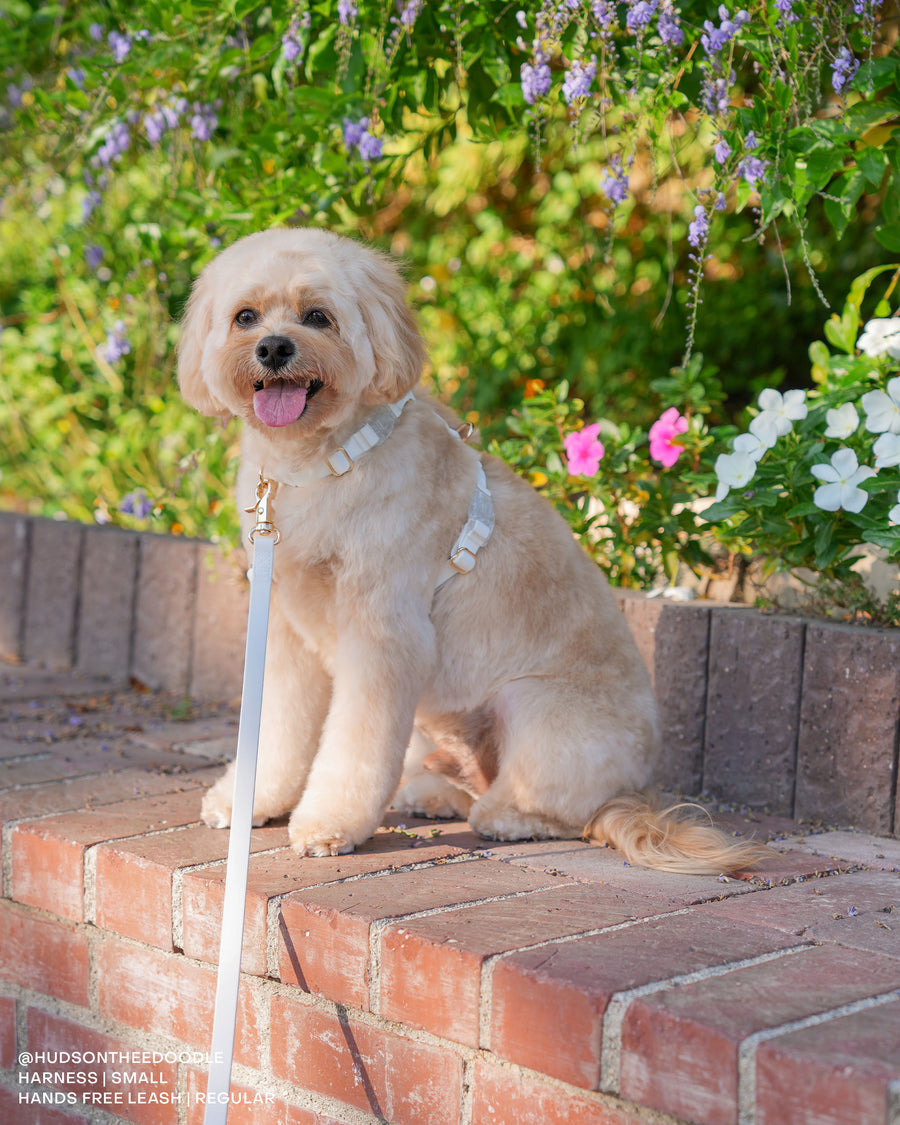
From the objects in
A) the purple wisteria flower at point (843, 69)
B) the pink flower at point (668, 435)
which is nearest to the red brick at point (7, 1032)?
the pink flower at point (668, 435)

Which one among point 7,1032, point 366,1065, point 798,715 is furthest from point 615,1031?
point 7,1032

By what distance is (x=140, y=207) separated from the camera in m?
6.03

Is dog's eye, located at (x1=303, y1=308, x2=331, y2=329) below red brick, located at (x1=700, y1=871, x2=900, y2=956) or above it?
above

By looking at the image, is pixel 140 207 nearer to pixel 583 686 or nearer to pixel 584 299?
pixel 584 299

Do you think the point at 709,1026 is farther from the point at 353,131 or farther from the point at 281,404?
the point at 353,131

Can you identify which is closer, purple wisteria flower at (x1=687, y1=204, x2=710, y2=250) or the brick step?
the brick step

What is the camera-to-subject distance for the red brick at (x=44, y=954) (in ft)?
8.66

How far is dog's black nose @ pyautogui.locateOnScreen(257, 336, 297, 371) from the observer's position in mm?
2584

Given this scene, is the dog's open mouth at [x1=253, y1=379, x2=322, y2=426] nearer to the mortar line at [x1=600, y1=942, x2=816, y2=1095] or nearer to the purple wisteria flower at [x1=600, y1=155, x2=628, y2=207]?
the purple wisteria flower at [x1=600, y1=155, x2=628, y2=207]

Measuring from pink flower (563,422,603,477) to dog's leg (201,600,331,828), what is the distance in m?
1.38

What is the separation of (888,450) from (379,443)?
1260 millimetres

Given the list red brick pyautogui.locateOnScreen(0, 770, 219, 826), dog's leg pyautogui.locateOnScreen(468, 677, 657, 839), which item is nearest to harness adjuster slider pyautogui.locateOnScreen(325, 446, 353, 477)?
dog's leg pyautogui.locateOnScreen(468, 677, 657, 839)

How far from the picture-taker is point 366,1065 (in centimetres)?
215

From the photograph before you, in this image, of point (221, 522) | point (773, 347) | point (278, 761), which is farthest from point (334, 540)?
point (773, 347)
